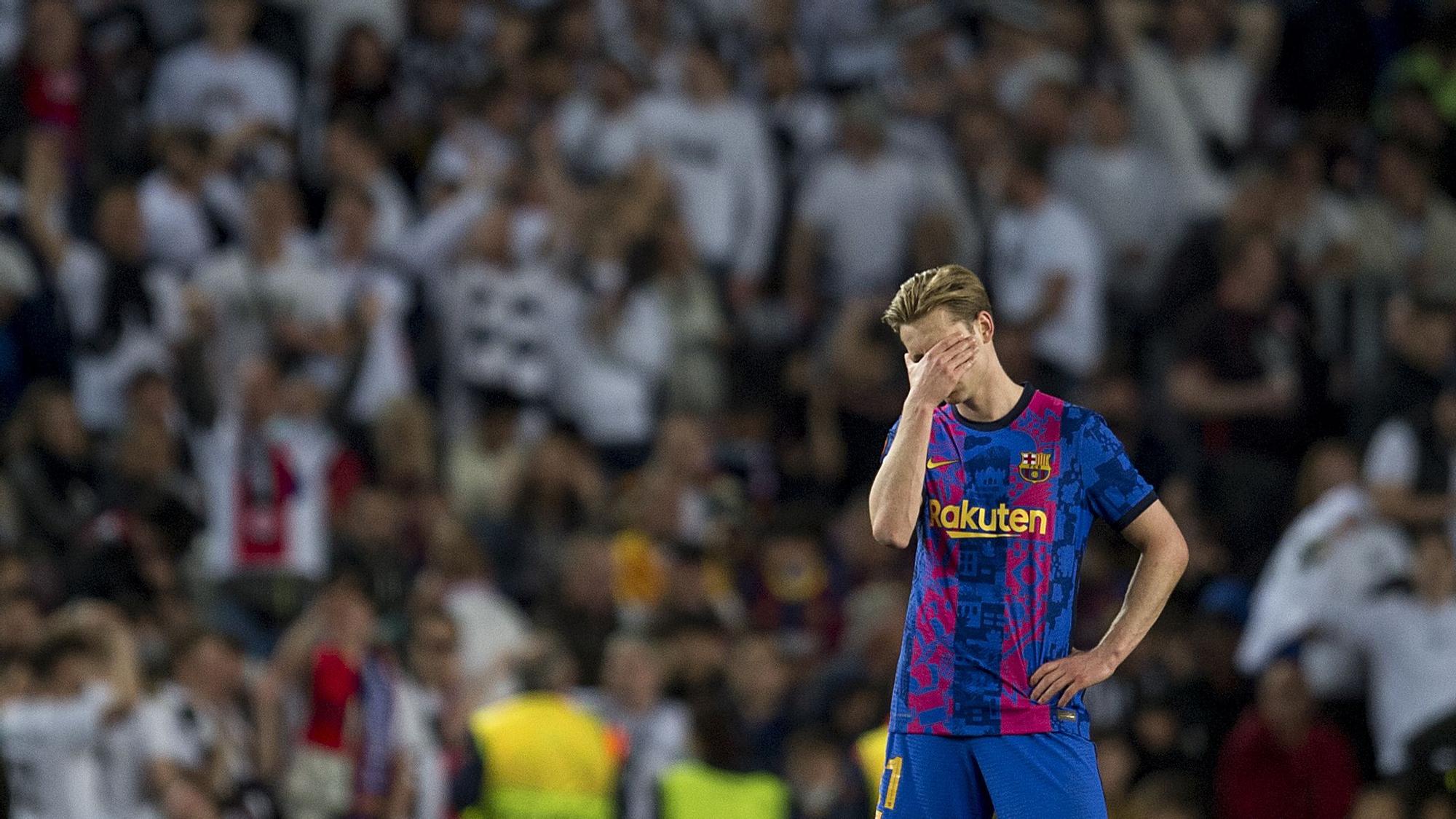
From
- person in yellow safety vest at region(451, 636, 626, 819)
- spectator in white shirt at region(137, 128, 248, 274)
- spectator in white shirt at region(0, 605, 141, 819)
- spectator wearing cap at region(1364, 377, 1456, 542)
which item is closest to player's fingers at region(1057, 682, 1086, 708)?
person in yellow safety vest at region(451, 636, 626, 819)

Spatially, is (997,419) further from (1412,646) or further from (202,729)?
(1412,646)

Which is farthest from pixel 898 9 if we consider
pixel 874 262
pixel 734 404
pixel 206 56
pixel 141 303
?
pixel 141 303

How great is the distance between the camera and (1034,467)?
6523mm

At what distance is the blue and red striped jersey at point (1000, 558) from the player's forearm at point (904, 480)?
12 centimetres

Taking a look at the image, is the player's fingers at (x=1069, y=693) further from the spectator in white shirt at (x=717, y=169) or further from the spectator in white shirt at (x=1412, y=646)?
the spectator in white shirt at (x=717, y=169)

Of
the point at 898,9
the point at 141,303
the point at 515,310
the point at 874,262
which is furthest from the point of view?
the point at 898,9

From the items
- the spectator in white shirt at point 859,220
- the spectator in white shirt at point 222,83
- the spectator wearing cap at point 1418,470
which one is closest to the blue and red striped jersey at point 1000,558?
the spectator wearing cap at point 1418,470

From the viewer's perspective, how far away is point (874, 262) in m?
16.6

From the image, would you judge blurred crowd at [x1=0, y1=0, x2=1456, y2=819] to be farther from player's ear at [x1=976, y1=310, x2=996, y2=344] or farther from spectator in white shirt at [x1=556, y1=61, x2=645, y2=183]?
player's ear at [x1=976, y1=310, x2=996, y2=344]

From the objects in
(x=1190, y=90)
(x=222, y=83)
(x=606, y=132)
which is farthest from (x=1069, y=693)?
(x=1190, y=90)

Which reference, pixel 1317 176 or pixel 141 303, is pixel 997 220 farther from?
pixel 141 303

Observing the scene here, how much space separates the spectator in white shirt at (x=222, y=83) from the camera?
16.1m

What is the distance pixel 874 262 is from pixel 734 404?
1470 mm

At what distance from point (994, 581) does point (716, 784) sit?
4845 mm
